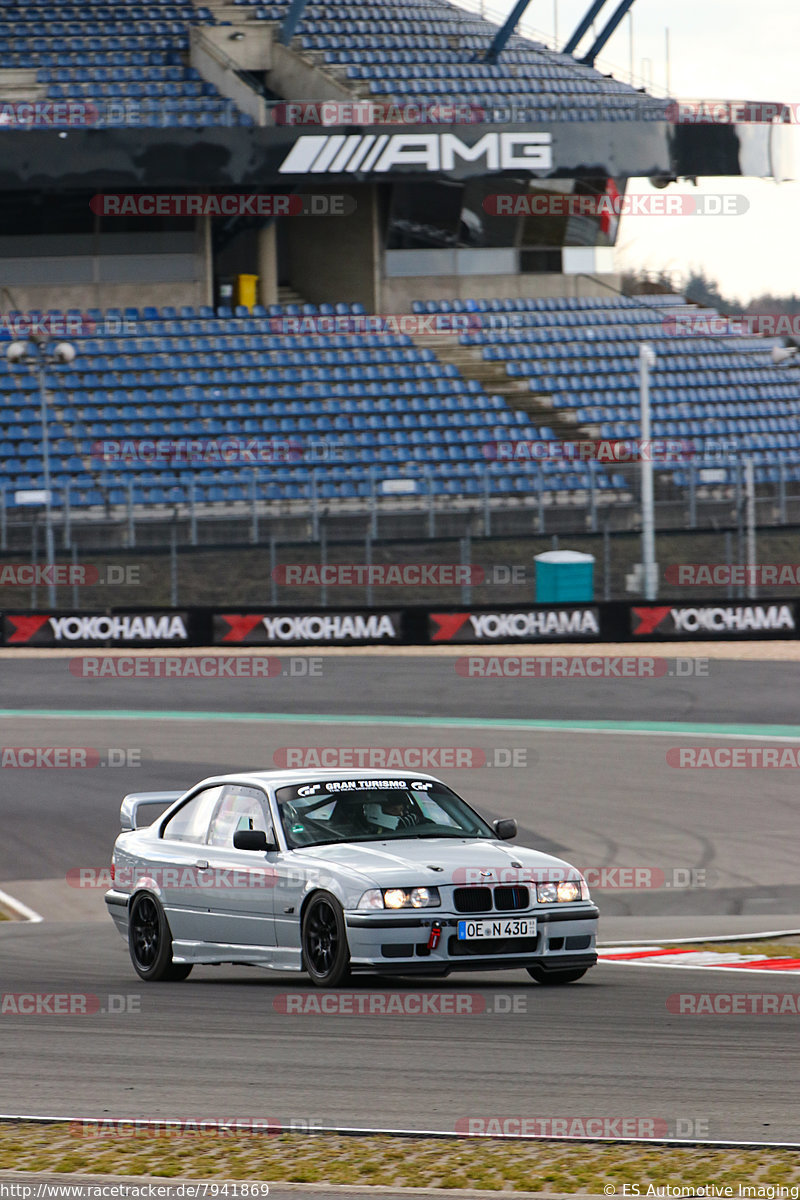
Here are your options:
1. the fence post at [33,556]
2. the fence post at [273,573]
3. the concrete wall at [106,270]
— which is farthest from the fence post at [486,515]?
the concrete wall at [106,270]

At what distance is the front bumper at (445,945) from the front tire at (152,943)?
1604 mm

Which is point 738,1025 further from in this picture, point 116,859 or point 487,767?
point 487,767

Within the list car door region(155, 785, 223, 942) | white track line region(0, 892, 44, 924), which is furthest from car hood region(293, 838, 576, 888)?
white track line region(0, 892, 44, 924)

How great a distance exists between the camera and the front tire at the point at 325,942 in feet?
25.0

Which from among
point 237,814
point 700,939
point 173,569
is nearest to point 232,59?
point 173,569

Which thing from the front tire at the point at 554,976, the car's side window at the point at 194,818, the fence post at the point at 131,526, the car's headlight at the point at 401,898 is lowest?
the front tire at the point at 554,976

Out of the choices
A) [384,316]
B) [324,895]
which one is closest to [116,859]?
[324,895]

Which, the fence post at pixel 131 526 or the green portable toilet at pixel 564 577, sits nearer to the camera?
the green portable toilet at pixel 564 577

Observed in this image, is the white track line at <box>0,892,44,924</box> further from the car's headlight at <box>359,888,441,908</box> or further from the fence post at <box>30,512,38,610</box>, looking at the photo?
the fence post at <box>30,512,38,610</box>

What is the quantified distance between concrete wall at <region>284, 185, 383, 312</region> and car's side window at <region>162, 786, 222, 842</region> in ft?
105

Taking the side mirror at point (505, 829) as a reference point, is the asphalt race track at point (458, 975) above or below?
below

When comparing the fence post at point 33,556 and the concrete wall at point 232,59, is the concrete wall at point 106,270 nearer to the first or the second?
the concrete wall at point 232,59

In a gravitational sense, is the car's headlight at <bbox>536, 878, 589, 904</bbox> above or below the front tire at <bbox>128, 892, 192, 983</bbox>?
above

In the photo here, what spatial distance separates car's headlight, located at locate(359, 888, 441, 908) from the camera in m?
7.47
